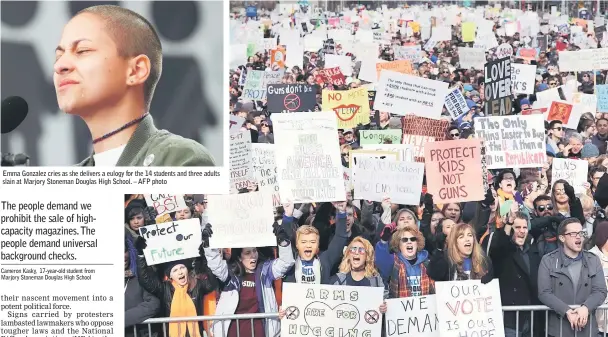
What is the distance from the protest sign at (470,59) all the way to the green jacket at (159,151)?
261 inches

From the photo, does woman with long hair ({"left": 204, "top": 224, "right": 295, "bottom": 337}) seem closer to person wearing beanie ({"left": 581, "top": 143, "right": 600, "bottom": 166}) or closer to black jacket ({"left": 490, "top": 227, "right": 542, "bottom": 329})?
black jacket ({"left": 490, "top": 227, "right": 542, "bottom": 329})

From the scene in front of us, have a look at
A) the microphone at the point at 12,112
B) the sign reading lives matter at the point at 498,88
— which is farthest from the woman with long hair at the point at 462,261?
the microphone at the point at 12,112

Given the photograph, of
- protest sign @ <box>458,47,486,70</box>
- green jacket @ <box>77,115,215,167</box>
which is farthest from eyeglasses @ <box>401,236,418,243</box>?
protest sign @ <box>458,47,486,70</box>

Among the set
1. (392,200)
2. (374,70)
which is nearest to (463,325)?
(392,200)

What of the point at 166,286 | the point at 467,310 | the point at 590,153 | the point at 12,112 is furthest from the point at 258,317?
the point at 590,153

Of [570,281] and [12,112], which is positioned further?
[570,281]

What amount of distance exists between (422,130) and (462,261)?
99 centimetres

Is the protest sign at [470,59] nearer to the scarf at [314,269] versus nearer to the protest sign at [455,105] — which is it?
the protest sign at [455,105]

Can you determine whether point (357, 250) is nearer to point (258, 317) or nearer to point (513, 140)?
point (258, 317)

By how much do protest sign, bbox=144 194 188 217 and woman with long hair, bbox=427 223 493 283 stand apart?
5.72ft

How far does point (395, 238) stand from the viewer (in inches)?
233

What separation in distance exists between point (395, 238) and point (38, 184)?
7.76 ft

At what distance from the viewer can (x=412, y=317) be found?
5.84m

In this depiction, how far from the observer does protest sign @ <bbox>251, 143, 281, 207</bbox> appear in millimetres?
5895
